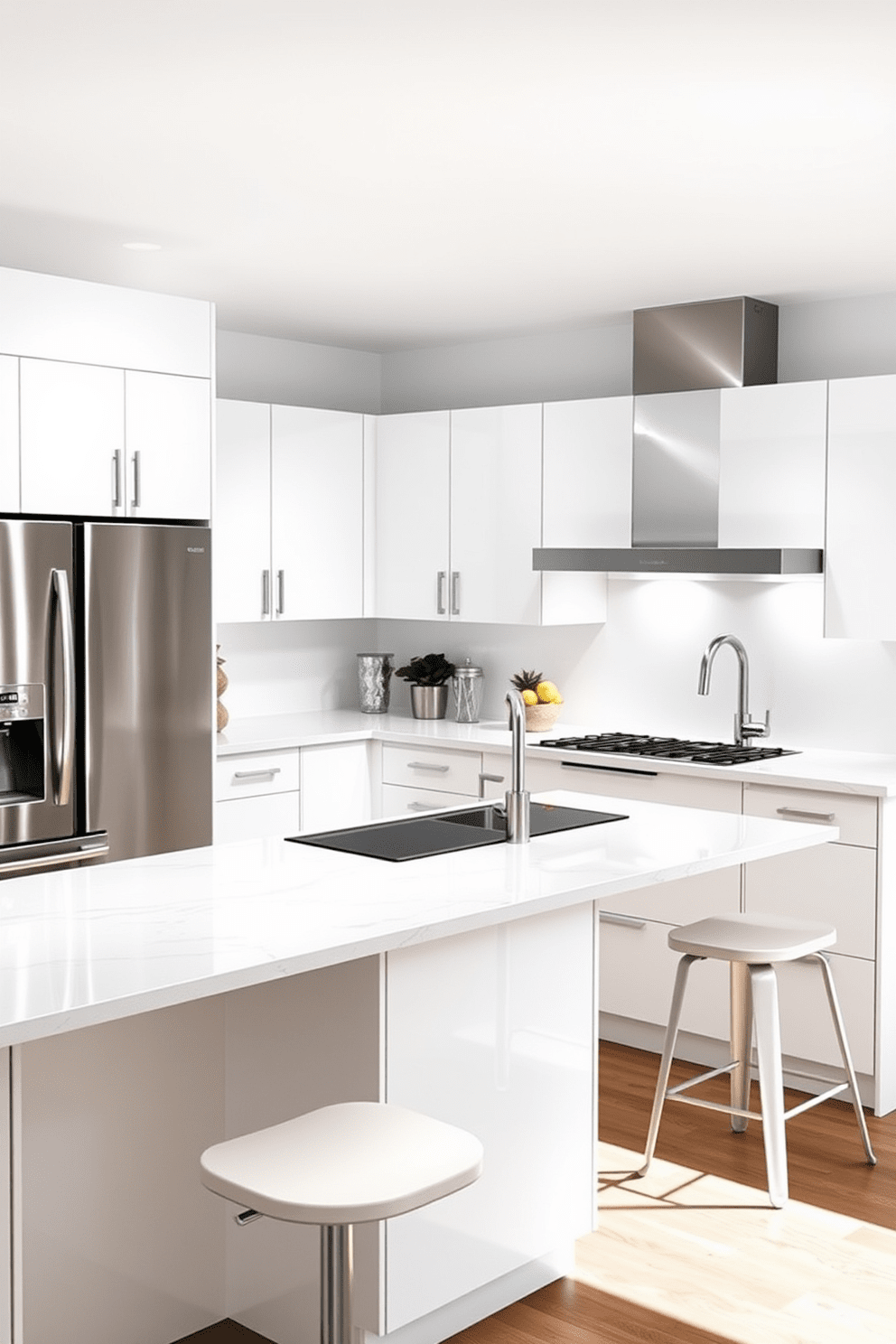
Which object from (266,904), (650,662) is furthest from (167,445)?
(266,904)

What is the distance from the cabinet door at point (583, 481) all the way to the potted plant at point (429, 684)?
70 centimetres

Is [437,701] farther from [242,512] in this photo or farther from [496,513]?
[242,512]

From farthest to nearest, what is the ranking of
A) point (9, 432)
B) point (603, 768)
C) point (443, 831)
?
point (603, 768), point (9, 432), point (443, 831)

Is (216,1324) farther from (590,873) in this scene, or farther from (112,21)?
(112,21)

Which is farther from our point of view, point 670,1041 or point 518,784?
point 670,1041

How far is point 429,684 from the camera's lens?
5910 mm

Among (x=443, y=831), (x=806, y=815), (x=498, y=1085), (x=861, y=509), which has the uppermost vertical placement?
(x=861, y=509)

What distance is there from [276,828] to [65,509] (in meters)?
1.59

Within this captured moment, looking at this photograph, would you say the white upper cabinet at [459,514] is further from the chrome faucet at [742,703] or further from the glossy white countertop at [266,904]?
the glossy white countertop at [266,904]

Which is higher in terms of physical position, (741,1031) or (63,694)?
(63,694)

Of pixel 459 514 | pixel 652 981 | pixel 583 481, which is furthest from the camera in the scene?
pixel 459 514

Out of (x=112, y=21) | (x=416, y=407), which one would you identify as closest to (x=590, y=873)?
(x=112, y=21)

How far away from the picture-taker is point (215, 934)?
7.76 ft

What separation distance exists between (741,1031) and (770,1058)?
42 centimetres
